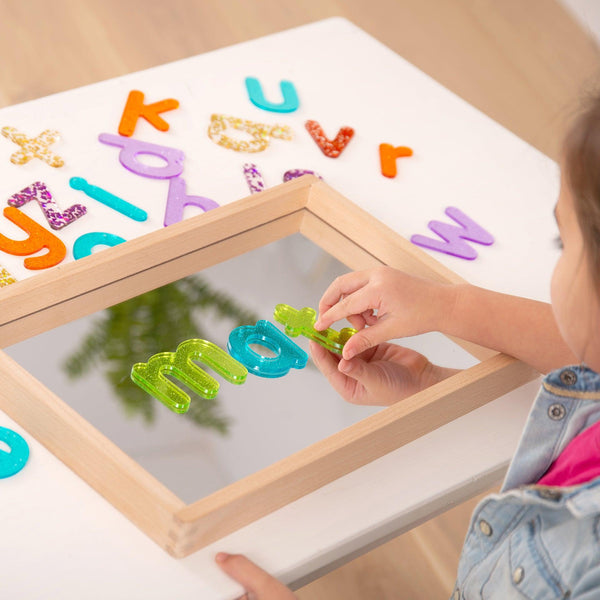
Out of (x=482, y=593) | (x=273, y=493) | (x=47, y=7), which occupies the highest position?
(x=273, y=493)

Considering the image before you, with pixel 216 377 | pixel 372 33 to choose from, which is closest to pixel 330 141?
pixel 216 377

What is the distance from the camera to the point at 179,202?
3.34 feet

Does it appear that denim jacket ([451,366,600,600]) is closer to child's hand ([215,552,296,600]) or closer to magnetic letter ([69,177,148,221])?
child's hand ([215,552,296,600])

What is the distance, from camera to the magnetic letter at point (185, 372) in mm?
831

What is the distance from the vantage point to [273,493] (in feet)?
2.43

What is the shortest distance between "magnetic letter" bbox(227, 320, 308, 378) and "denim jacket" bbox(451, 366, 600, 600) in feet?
0.71

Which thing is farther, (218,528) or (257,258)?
(257,258)

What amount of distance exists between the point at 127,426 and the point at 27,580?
0.49ft

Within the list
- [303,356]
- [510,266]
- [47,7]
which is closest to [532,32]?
[47,7]

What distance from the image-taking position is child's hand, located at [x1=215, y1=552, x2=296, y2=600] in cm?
70

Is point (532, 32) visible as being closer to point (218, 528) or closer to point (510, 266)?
point (510, 266)

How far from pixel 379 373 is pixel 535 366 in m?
0.15

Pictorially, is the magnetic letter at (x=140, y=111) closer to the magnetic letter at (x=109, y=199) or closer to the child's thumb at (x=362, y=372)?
the magnetic letter at (x=109, y=199)

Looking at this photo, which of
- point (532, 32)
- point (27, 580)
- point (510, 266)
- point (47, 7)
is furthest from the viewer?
point (532, 32)
